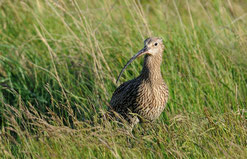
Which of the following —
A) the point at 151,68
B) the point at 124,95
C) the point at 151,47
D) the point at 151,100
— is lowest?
the point at 151,100

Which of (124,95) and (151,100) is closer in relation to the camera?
(151,100)

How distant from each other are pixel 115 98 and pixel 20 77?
1213mm

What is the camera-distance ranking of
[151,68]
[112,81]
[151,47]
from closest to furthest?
[151,47], [151,68], [112,81]

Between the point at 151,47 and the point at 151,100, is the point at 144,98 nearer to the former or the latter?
the point at 151,100

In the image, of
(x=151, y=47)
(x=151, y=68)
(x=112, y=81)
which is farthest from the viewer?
(x=112, y=81)

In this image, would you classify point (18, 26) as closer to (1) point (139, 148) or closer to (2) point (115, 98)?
(2) point (115, 98)

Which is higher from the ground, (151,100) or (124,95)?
(124,95)

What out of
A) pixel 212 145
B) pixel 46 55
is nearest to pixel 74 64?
pixel 46 55

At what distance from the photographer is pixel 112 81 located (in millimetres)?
4555

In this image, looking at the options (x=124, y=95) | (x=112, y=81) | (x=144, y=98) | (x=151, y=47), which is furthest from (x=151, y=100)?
(x=112, y=81)

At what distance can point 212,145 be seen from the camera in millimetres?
3068

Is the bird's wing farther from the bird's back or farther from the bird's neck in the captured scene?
the bird's neck

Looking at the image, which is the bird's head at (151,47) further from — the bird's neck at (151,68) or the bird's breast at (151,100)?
the bird's breast at (151,100)

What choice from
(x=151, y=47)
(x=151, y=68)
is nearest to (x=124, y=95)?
(x=151, y=68)
